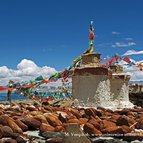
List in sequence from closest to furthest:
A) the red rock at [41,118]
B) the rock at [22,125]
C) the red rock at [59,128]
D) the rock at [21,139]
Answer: the rock at [21,139] < the red rock at [59,128] < the rock at [22,125] < the red rock at [41,118]

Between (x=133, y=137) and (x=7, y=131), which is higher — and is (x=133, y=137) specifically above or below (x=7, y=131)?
below

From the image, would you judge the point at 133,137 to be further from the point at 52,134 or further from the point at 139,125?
the point at 52,134

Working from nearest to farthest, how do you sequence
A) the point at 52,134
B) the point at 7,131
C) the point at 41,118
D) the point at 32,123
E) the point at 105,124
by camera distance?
the point at 7,131, the point at 52,134, the point at 105,124, the point at 32,123, the point at 41,118

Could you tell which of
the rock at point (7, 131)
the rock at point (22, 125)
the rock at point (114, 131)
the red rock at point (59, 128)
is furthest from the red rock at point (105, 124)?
the rock at point (7, 131)

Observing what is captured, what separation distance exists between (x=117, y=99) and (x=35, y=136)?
30.0ft

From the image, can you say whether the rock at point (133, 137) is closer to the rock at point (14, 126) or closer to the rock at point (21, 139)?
the rock at point (21, 139)

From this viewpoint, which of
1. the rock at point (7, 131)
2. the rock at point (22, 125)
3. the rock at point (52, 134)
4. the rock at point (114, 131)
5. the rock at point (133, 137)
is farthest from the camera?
the rock at point (22, 125)

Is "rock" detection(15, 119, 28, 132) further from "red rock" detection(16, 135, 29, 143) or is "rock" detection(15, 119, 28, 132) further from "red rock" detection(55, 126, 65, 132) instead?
"red rock" detection(16, 135, 29, 143)

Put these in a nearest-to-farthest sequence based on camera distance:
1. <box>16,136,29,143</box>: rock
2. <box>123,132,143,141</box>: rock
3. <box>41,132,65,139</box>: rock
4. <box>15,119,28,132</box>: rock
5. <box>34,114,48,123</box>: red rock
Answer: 1. <box>16,136,29,143</box>: rock
2. <box>41,132,65,139</box>: rock
3. <box>123,132,143,141</box>: rock
4. <box>15,119,28,132</box>: rock
5. <box>34,114,48,123</box>: red rock

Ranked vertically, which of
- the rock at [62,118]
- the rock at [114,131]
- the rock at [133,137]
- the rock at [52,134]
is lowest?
the rock at [133,137]

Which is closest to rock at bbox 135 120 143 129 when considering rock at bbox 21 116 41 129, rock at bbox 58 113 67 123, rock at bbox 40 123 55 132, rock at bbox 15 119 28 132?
rock at bbox 58 113 67 123

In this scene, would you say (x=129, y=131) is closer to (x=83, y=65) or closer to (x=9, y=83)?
(x=83, y=65)

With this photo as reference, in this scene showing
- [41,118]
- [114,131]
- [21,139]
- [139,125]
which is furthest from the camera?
[139,125]

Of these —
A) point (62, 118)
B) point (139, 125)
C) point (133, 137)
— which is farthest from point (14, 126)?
point (139, 125)
